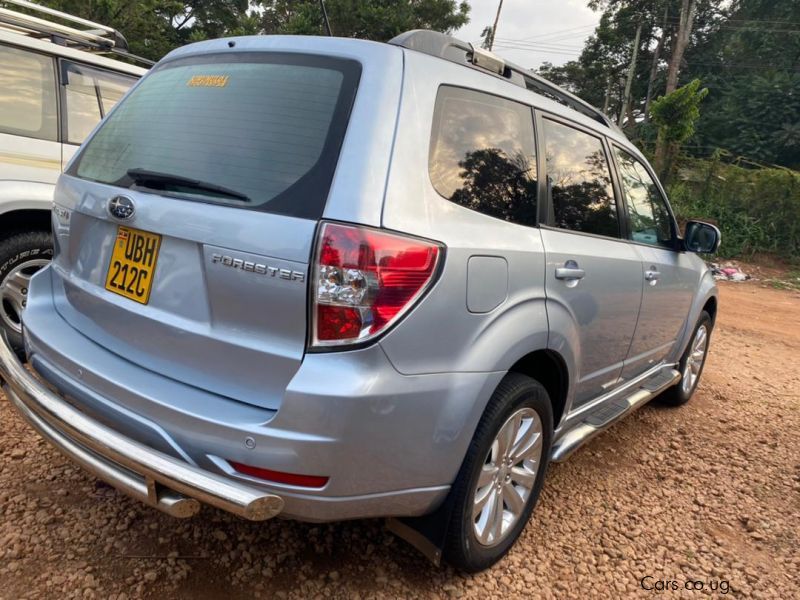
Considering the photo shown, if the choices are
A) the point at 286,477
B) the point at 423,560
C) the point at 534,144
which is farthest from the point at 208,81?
the point at 423,560

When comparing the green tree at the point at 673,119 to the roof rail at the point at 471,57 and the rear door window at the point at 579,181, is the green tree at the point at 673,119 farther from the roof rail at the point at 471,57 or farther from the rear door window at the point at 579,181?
the roof rail at the point at 471,57

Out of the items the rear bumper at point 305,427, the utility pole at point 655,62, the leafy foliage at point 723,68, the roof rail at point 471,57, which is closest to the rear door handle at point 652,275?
the roof rail at point 471,57

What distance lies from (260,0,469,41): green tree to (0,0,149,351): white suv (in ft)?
55.0

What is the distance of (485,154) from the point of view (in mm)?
2072

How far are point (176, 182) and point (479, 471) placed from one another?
1.35m

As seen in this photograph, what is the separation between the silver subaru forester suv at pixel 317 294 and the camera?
1.59 metres

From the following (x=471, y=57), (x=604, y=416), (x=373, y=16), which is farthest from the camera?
(x=373, y=16)

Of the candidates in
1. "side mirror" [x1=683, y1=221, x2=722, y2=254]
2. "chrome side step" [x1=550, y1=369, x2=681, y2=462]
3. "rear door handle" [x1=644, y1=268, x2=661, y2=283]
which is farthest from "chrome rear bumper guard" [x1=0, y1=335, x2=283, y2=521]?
"side mirror" [x1=683, y1=221, x2=722, y2=254]

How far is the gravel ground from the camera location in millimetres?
2070

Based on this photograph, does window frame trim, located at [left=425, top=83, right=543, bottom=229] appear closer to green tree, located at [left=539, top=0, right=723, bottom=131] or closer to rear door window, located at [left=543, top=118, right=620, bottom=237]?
rear door window, located at [left=543, top=118, right=620, bottom=237]

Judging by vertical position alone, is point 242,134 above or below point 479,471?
above

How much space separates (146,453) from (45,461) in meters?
1.46

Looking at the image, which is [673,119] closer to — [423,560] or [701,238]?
[701,238]

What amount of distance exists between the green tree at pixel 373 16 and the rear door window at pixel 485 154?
1872 cm
